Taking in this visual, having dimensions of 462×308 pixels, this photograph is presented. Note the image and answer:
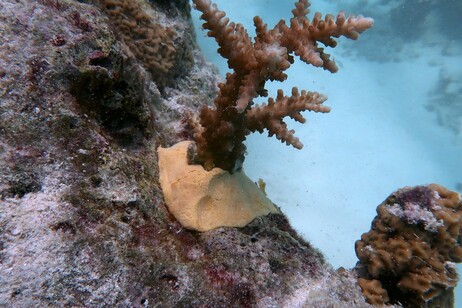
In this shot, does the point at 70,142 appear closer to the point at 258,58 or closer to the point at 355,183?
the point at 258,58

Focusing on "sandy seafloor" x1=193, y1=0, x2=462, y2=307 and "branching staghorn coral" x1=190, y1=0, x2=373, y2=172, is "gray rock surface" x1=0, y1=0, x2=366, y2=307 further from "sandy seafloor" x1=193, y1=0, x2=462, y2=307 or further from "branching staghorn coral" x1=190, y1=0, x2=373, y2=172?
"sandy seafloor" x1=193, y1=0, x2=462, y2=307

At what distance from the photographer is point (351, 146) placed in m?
16.7

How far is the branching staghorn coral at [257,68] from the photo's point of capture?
185 cm

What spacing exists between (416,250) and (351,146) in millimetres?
14950

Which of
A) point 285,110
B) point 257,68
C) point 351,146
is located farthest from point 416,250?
point 351,146

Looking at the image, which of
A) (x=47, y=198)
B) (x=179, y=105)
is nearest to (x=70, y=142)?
(x=47, y=198)

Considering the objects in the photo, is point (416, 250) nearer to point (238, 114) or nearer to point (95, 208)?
point (238, 114)

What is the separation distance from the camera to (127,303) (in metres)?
1.31

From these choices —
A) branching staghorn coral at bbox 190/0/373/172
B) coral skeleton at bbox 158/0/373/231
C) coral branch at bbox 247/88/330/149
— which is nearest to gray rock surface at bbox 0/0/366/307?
coral skeleton at bbox 158/0/373/231

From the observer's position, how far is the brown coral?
2.60m

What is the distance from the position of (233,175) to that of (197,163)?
29 centimetres

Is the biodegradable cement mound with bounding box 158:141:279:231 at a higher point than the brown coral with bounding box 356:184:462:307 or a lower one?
lower

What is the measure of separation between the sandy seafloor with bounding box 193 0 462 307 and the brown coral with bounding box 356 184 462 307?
512cm

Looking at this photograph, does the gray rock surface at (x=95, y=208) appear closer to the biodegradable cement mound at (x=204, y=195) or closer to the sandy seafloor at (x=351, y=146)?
the biodegradable cement mound at (x=204, y=195)
